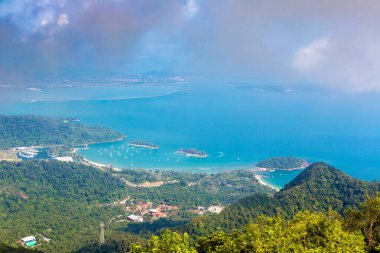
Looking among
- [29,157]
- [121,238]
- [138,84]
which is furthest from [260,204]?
[138,84]

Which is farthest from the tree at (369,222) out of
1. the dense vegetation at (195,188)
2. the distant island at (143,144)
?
the distant island at (143,144)

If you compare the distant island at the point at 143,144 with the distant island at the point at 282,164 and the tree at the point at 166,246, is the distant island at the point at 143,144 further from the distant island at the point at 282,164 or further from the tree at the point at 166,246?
the tree at the point at 166,246

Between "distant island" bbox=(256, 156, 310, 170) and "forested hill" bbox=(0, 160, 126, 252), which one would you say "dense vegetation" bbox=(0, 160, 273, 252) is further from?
"distant island" bbox=(256, 156, 310, 170)

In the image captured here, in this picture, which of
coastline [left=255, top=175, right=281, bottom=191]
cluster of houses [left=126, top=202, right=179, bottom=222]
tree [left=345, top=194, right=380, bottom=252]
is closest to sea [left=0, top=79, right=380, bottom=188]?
coastline [left=255, top=175, right=281, bottom=191]

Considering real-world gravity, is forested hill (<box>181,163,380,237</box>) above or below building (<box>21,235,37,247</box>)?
above

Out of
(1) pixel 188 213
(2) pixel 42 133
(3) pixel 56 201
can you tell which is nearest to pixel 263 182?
(1) pixel 188 213
